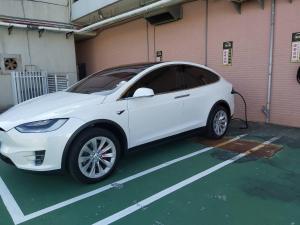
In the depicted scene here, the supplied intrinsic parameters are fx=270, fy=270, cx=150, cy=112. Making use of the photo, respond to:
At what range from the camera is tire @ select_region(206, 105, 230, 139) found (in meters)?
4.77

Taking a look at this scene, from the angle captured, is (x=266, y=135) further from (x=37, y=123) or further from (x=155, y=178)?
(x=37, y=123)

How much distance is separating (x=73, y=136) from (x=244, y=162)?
2.41m

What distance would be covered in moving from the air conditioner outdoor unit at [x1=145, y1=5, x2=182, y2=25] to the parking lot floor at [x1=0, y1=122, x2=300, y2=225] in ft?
15.6

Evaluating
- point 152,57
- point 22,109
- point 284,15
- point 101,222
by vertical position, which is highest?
point 284,15

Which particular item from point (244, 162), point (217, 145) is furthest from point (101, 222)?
point (217, 145)

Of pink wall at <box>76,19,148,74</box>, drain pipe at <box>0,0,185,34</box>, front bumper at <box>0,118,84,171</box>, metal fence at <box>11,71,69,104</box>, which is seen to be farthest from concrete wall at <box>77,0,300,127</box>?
front bumper at <box>0,118,84,171</box>

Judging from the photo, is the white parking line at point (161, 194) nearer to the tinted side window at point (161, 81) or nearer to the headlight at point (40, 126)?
the headlight at point (40, 126)

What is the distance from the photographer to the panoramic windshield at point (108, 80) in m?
3.75

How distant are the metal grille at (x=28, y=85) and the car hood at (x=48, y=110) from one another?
573 cm

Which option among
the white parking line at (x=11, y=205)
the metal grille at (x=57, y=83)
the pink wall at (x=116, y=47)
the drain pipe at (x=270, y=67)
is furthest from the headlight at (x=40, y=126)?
the metal grille at (x=57, y=83)

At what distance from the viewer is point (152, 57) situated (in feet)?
29.3

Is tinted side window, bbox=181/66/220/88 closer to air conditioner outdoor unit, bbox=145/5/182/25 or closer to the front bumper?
the front bumper

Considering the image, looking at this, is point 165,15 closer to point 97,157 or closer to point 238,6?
point 238,6

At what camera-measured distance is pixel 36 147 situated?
114 inches
